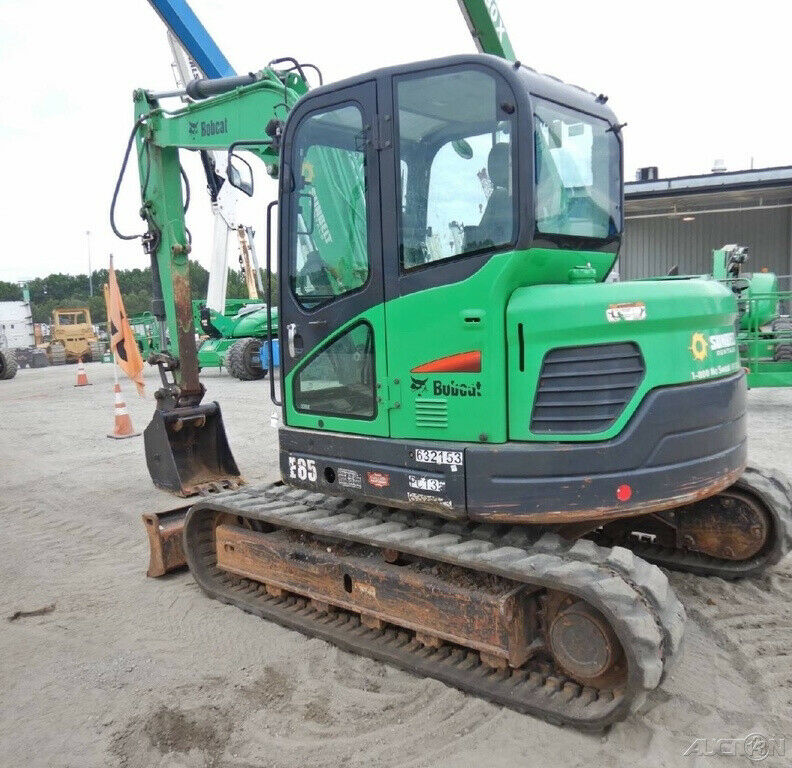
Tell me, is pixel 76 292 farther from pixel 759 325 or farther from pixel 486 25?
pixel 486 25

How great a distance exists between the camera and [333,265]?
3.76 metres

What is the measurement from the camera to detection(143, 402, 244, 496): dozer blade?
6266mm

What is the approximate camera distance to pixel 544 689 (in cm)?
317

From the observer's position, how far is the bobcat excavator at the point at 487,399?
309 cm

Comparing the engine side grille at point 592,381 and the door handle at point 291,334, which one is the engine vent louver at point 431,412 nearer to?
the engine side grille at point 592,381

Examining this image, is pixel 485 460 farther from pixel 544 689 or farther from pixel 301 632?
pixel 301 632

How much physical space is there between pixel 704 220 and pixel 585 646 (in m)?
21.1

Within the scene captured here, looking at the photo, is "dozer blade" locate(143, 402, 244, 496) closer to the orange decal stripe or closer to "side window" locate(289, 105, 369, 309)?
"side window" locate(289, 105, 369, 309)

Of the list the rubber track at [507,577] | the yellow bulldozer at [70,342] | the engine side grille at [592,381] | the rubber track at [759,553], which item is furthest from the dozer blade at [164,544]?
the yellow bulldozer at [70,342]

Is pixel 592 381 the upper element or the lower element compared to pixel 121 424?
upper

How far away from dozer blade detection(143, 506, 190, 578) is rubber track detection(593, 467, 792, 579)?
10.1ft

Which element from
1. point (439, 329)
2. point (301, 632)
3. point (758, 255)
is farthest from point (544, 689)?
point (758, 255)

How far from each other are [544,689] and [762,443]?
5.84 meters

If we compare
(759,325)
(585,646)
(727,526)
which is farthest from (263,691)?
(759,325)
